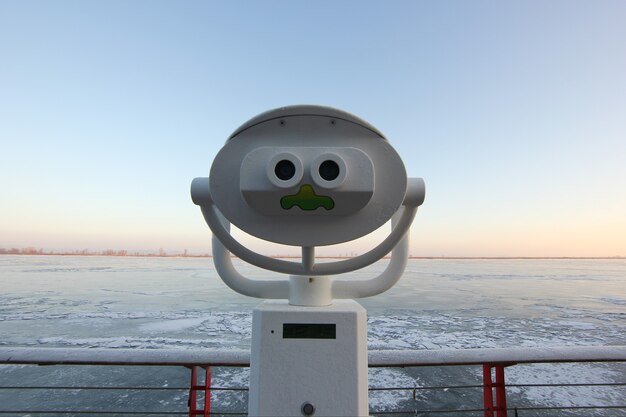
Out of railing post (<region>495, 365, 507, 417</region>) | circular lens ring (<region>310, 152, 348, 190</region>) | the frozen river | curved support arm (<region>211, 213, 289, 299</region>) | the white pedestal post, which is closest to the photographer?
circular lens ring (<region>310, 152, 348, 190</region>)

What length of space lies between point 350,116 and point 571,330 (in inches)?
364

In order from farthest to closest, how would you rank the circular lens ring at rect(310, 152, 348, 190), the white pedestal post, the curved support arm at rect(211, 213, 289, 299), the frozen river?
A: the frozen river < the curved support arm at rect(211, 213, 289, 299) < the white pedestal post < the circular lens ring at rect(310, 152, 348, 190)

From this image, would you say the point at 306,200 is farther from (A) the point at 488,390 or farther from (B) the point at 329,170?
(A) the point at 488,390

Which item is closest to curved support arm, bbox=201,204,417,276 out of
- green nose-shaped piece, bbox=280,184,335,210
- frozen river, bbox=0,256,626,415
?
green nose-shaped piece, bbox=280,184,335,210

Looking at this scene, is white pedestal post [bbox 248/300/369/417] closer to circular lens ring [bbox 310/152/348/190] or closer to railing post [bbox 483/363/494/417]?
circular lens ring [bbox 310/152/348/190]

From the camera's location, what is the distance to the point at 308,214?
875mm

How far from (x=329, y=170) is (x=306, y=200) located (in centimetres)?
9

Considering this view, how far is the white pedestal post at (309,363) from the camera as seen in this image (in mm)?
916

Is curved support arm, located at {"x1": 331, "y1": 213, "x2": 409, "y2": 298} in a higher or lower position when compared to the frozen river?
higher

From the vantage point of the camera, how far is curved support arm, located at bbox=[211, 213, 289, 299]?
3.52ft

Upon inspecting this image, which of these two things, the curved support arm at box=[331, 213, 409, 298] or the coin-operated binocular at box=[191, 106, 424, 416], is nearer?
the coin-operated binocular at box=[191, 106, 424, 416]

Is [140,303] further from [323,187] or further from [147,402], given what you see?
[323,187]

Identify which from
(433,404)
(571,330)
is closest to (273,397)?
(433,404)

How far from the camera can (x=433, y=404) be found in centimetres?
385
